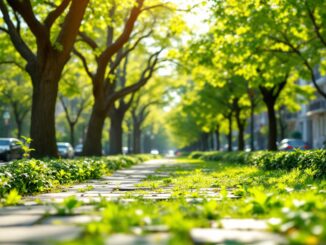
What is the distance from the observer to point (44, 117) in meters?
16.5

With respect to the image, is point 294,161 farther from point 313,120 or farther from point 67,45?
point 313,120

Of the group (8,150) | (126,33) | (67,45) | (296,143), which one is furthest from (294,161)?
(8,150)

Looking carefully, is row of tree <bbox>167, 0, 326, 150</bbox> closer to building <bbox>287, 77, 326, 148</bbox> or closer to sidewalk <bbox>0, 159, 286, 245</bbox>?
sidewalk <bbox>0, 159, 286, 245</bbox>

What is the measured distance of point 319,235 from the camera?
12.5ft

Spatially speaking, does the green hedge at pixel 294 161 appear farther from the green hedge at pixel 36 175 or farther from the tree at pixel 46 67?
the tree at pixel 46 67

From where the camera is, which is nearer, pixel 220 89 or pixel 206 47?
pixel 206 47

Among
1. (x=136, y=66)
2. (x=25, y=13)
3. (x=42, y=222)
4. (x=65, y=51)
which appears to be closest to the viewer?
(x=42, y=222)

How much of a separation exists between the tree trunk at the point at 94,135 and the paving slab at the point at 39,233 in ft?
67.5

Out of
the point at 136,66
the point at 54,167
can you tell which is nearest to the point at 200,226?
the point at 54,167

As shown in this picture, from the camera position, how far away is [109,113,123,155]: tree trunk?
1500 inches

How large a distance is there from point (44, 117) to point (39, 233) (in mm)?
12027

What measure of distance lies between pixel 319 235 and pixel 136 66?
44886mm

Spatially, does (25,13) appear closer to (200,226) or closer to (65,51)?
(65,51)

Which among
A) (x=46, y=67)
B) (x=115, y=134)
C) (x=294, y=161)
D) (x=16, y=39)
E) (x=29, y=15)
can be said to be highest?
(x=29, y=15)
